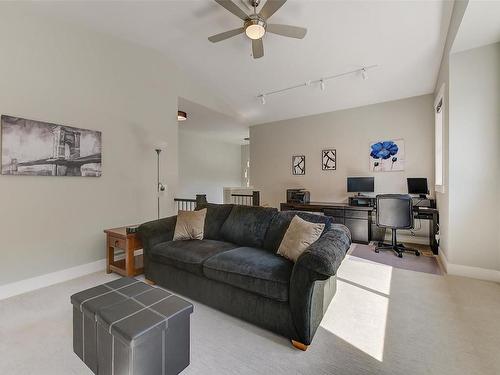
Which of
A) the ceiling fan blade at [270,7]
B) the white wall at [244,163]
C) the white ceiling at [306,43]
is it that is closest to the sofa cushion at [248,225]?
the ceiling fan blade at [270,7]

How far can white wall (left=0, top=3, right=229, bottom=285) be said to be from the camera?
8.48 feet

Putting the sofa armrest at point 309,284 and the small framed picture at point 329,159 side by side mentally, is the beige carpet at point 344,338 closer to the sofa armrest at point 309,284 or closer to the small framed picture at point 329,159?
the sofa armrest at point 309,284

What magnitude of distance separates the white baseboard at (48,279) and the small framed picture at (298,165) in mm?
4453

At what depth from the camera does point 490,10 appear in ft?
7.44

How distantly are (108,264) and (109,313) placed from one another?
2.09 meters

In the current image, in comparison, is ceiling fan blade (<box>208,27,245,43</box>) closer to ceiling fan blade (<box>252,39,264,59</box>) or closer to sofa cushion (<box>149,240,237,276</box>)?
ceiling fan blade (<box>252,39,264,59</box>)

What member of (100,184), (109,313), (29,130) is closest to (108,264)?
(100,184)

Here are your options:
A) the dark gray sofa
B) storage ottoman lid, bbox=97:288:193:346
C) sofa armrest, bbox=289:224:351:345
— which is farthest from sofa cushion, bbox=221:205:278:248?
storage ottoman lid, bbox=97:288:193:346

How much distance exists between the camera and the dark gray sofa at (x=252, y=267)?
1668 millimetres

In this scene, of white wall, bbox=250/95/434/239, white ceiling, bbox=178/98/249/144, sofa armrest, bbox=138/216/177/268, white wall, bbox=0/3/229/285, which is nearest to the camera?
white wall, bbox=0/3/229/285

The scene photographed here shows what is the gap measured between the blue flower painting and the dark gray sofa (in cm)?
312

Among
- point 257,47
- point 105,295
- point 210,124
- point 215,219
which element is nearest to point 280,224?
point 215,219

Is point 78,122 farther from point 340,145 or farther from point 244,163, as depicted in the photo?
point 244,163

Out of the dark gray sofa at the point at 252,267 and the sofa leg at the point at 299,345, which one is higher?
the dark gray sofa at the point at 252,267
